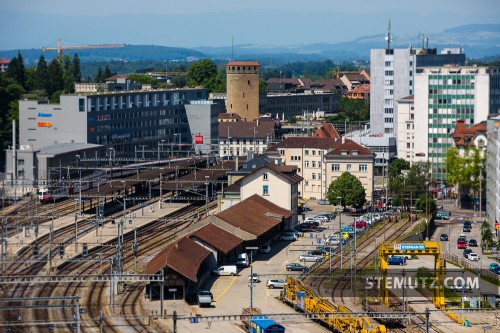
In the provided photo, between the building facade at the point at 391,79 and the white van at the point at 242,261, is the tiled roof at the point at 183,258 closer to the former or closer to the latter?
the white van at the point at 242,261

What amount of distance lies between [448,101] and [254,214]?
2429 centimetres

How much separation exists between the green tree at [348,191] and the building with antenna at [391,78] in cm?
2508

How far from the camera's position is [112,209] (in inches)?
1935

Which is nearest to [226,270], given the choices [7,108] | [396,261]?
[396,261]

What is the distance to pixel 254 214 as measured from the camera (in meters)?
41.2

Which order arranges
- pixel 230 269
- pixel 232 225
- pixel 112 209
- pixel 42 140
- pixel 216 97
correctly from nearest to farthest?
pixel 230 269 → pixel 232 225 → pixel 112 209 → pixel 42 140 → pixel 216 97

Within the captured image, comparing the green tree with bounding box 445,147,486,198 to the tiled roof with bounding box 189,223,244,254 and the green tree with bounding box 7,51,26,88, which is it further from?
the green tree with bounding box 7,51,26,88

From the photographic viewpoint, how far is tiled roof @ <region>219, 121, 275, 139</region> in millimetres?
74250

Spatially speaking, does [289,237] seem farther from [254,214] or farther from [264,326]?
[264,326]

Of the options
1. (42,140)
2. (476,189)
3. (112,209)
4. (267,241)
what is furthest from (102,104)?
(267,241)

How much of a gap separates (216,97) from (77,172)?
39.1 metres

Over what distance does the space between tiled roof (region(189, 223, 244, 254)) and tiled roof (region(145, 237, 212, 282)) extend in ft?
2.02

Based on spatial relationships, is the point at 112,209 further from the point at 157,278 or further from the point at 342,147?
the point at 157,278

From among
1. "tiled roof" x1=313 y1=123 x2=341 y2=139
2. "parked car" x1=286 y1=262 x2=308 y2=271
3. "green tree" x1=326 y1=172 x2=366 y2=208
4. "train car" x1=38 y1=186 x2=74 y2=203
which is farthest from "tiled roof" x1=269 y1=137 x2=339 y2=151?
"parked car" x1=286 y1=262 x2=308 y2=271
